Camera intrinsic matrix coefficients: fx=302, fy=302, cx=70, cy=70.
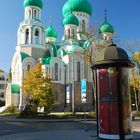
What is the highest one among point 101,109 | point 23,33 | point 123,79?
point 23,33

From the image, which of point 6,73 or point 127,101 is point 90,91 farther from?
point 6,73

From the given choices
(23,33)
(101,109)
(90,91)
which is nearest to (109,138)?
(101,109)

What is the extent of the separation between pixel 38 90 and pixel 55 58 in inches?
571

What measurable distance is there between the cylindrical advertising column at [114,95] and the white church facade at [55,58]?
3662 cm

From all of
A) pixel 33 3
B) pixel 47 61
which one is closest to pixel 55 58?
pixel 47 61

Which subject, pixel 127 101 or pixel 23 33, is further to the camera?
pixel 23 33

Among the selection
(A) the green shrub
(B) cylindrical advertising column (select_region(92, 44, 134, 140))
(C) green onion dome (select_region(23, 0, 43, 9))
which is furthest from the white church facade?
(B) cylindrical advertising column (select_region(92, 44, 134, 140))

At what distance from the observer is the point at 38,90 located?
118 ft

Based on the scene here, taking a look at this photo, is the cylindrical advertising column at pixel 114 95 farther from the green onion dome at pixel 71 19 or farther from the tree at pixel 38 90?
the green onion dome at pixel 71 19

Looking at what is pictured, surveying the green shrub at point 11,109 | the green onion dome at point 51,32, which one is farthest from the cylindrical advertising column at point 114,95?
the green onion dome at point 51,32

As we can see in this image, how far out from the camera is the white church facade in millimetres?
49656

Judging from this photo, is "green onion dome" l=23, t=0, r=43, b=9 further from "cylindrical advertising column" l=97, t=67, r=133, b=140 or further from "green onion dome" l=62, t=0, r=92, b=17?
"cylindrical advertising column" l=97, t=67, r=133, b=140

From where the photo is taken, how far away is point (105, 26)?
59.0 meters

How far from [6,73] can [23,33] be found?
42318 mm
